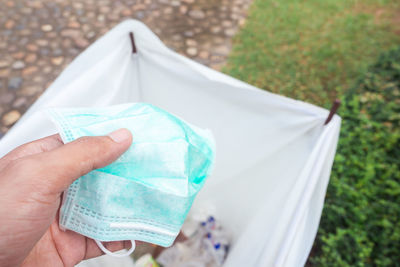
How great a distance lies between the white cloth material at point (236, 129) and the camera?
94 cm

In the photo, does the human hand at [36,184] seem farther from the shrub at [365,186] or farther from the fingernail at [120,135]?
the shrub at [365,186]

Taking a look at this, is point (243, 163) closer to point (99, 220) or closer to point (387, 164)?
point (99, 220)

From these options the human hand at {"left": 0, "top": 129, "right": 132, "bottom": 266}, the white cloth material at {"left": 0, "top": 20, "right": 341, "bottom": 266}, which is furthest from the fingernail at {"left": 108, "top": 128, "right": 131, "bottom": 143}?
the white cloth material at {"left": 0, "top": 20, "right": 341, "bottom": 266}

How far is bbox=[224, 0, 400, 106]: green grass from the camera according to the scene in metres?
2.45

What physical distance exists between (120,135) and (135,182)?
5.6 inches

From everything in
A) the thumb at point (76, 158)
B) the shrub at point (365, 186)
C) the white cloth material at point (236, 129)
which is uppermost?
the thumb at point (76, 158)

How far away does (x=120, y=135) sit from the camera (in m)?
0.75

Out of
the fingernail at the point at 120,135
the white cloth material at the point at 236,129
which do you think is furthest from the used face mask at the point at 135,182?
the white cloth material at the point at 236,129

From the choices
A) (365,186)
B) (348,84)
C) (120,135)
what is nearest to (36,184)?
(120,135)

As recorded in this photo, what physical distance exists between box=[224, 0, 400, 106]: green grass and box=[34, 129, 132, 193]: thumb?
189cm

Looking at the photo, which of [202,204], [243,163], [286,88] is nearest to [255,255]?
[243,163]

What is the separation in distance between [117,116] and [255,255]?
71 cm

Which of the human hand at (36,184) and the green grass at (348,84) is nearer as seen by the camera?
the human hand at (36,184)

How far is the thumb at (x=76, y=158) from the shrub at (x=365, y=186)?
138 cm
